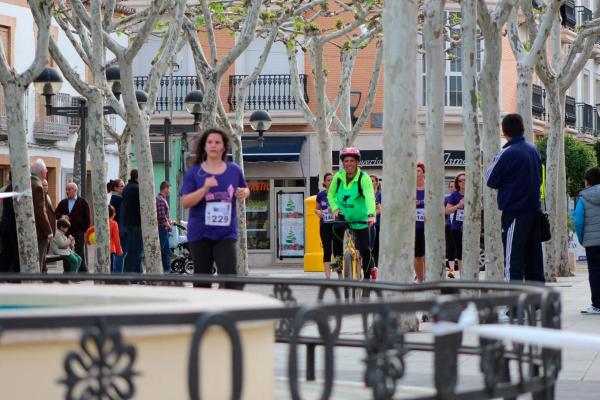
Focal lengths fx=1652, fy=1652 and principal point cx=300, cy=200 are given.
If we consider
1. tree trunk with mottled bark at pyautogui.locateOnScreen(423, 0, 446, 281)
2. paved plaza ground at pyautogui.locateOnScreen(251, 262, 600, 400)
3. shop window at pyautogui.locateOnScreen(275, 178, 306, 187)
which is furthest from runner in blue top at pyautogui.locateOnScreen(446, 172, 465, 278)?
shop window at pyautogui.locateOnScreen(275, 178, 306, 187)

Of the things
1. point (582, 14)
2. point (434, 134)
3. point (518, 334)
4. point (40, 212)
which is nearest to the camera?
point (518, 334)

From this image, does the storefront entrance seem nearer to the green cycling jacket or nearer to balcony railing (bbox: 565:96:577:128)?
balcony railing (bbox: 565:96:577:128)

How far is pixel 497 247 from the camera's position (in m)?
18.8

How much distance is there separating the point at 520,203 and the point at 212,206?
3.44m

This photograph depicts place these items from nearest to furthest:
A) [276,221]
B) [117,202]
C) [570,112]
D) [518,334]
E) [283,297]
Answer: [518,334], [283,297], [117,202], [276,221], [570,112]

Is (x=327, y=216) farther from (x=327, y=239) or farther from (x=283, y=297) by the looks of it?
(x=283, y=297)

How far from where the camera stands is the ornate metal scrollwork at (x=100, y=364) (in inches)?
162

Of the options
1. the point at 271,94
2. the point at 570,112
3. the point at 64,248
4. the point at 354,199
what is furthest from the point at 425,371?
the point at 570,112

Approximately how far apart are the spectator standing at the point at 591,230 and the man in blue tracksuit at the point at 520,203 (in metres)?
2.54

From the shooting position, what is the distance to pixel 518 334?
4.71 meters

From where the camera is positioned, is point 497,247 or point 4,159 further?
Answer: point 4,159

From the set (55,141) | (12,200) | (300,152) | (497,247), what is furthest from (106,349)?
(300,152)

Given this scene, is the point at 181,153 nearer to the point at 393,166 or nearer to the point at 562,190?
the point at 562,190

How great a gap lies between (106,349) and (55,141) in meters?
39.6
